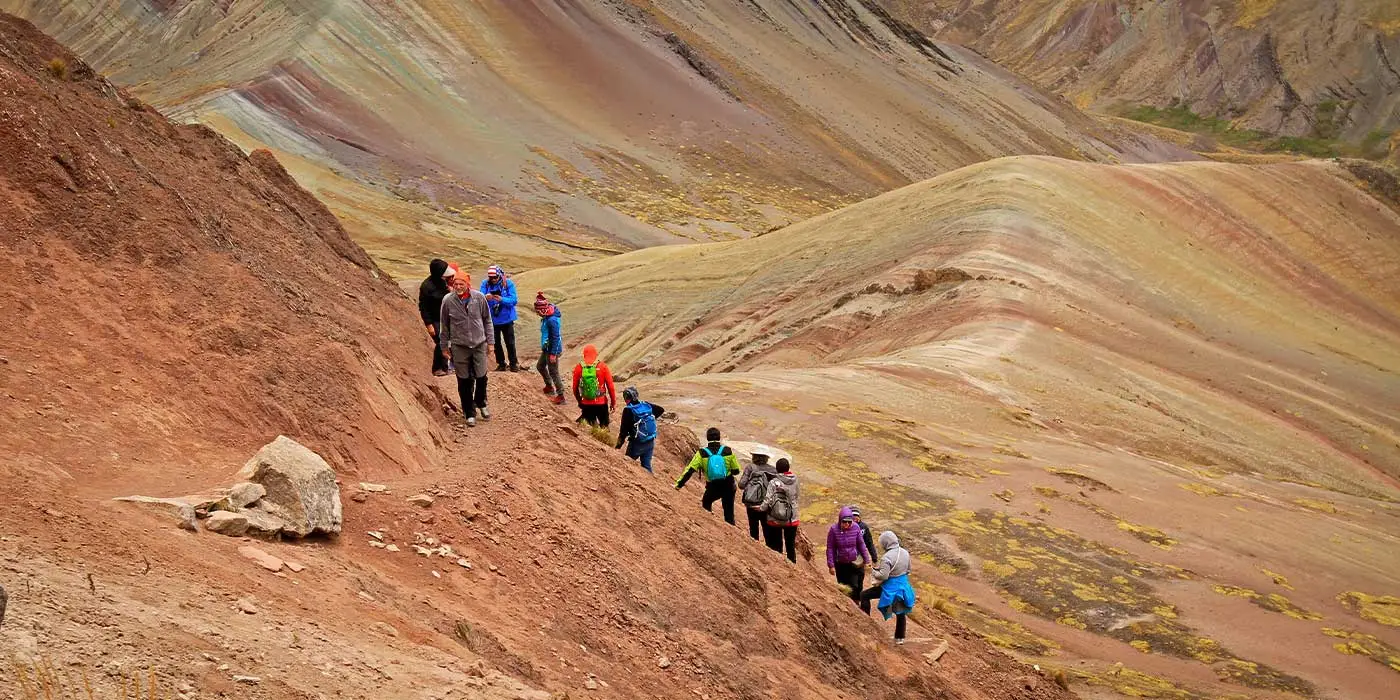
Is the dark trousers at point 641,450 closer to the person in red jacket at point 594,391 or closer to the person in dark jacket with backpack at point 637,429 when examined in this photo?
the person in dark jacket with backpack at point 637,429

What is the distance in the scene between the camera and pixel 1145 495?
69.5 ft

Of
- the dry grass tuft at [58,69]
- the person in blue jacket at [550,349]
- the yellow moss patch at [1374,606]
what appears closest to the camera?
the dry grass tuft at [58,69]

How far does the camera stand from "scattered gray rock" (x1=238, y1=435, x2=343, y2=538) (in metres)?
7.18

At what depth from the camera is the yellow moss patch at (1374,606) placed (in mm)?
17578

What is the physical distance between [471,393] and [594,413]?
231 centimetres

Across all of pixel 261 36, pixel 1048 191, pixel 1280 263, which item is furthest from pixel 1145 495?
pixel 261 36

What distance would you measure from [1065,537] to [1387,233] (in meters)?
40.5

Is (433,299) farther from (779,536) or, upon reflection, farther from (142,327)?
(142,327)

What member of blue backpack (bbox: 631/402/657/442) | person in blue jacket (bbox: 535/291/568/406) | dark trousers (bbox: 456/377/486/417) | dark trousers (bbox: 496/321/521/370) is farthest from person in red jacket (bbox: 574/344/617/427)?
dark trousers (bbox: 456/377/486/417)

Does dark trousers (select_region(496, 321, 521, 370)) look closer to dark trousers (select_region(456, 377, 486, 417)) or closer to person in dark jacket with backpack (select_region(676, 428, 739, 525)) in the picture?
dark trousers (select_region(456, 377, 486, 417))

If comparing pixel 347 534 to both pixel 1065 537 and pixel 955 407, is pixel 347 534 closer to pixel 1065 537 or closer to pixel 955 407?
pixel 1065 537

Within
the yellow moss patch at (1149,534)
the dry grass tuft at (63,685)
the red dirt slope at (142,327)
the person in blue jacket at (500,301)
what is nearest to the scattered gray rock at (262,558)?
the red dirt slope at (142,327)

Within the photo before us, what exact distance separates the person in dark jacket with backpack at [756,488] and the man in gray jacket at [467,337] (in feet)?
8.88

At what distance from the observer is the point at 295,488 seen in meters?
7.18
